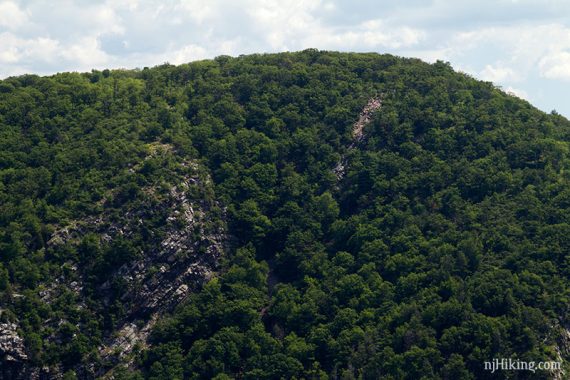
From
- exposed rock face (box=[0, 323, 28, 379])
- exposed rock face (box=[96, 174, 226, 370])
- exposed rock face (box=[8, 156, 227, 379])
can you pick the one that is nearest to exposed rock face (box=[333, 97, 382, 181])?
exposed rock face (box=[8, 156, 227, 379])

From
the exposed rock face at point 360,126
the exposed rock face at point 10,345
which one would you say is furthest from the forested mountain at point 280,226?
the exposed rock face at point 360,126

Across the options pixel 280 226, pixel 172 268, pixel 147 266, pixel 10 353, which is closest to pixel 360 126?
pixel 280 226

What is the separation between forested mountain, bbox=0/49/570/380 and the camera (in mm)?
120250

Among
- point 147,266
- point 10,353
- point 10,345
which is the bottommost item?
point 10,353

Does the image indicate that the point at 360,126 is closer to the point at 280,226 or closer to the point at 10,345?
the point at 280,226

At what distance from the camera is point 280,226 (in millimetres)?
146250

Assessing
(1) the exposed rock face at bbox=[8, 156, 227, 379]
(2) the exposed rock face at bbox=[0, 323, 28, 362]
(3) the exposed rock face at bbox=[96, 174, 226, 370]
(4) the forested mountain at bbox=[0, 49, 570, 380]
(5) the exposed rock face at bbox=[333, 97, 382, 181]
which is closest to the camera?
(2) the exposed rock face at bbox=[0, 323, 28, 362]

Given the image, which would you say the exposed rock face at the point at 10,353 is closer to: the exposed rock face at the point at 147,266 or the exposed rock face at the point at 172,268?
the exposed rock face at the point at 147,266

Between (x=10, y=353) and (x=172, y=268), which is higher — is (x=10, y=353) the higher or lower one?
the lower one

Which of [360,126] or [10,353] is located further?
[360,126]

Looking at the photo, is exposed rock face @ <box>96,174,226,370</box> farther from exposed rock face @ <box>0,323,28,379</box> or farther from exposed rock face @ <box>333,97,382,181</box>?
exposed rock face @ <box>333,97,382,181</box>

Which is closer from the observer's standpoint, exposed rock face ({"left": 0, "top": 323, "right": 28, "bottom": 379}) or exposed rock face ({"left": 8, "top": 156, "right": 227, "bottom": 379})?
exposed rock face ({"left": 0, "top": 323, "right": 28, "bottom": 379})

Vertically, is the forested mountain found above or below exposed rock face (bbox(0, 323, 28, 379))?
above

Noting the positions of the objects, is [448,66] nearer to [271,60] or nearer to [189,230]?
[271,60]
